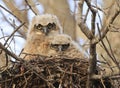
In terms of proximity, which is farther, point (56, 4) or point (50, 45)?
point (56, 4)

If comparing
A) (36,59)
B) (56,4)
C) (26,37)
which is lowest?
(36,59)

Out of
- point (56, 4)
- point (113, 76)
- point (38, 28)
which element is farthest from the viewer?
point (56, 4)

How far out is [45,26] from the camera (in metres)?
7.87

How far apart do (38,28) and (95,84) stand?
Answer: 2.45 m

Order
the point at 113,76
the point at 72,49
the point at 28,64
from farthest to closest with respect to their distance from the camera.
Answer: the point at 72,49
the point at 28,64
the point at 113,76

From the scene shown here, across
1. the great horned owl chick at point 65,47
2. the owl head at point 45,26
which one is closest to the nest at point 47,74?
the great horned owl chick at point 65,47

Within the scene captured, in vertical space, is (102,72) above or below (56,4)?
below

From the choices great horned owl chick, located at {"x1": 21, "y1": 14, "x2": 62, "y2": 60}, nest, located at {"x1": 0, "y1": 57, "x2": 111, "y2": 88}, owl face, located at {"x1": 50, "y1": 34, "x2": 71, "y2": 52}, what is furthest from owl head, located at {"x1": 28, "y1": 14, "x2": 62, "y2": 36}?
nest, located at {"x1": 0, "y1": 57, "x2": 111, "y2": 88}

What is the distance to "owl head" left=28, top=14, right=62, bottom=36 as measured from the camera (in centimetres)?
779

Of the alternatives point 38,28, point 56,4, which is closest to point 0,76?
point 38,28

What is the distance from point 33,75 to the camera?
578 centimetres

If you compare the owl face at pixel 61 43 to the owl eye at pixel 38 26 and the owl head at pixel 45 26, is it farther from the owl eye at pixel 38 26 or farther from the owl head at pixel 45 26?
the owl eye at pixel 38 26

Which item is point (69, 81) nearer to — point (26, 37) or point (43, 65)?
point (43, 65)

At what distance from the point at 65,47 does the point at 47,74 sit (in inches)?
43.8
